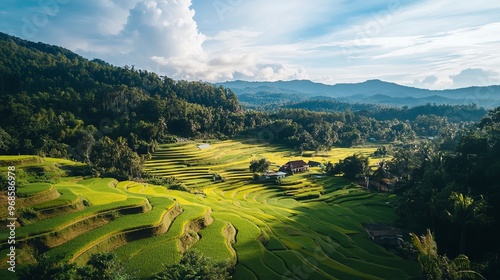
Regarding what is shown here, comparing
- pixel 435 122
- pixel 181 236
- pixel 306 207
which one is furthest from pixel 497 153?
pixel 435 122

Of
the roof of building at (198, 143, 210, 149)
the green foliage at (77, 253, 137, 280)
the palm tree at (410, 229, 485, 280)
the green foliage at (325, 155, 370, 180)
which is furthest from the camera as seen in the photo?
the roof of building at (198, 143, 210, 149)

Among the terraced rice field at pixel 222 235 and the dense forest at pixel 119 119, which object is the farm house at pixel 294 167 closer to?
the terraced rice field at pixel 222 235

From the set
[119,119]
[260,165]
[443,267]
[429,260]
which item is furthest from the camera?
[119,119]

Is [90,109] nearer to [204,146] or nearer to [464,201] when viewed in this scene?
[204,146]

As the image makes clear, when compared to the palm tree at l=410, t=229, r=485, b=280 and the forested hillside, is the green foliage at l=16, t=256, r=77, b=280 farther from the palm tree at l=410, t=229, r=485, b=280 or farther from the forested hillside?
the forested hillside

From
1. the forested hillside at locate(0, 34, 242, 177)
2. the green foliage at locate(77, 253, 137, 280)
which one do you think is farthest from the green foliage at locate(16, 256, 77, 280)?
the forested hillside at locate(0, 34, 242, 177)

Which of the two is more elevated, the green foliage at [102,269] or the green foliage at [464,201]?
the green foliage at [102,269]

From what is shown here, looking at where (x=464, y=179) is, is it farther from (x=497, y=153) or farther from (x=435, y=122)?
(x=435, y=122)

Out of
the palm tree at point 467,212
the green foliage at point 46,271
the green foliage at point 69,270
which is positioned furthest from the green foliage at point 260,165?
the green foliage at point 46,271

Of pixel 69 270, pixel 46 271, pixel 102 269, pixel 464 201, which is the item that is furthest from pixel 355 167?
pixel 46 271
